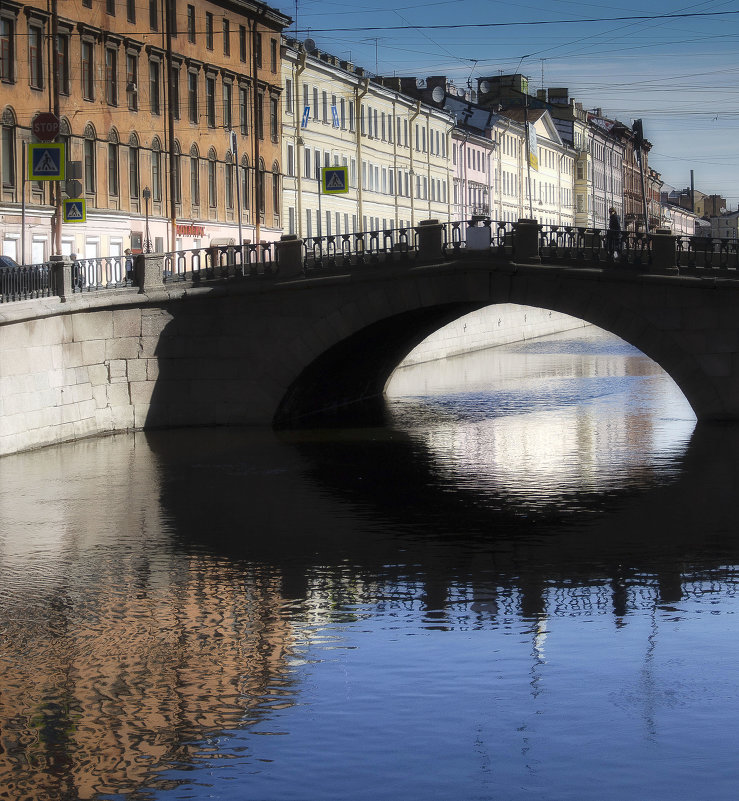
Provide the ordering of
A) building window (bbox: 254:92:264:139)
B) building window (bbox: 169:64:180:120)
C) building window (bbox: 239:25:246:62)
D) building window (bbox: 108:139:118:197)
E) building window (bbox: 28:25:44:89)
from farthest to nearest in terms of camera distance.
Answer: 1. building window (bbox: 254:92:264:139)
2. building window (bbox: 239:25:246:62)
3. building window (bbox: 169:64:180:120)
4. building window (bbox: 108:139:118:197)
5. building window (bbox: 28:25:44:89)

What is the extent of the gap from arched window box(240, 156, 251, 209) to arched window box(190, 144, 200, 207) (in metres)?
4.14

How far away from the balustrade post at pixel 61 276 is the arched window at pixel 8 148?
13.4 metres

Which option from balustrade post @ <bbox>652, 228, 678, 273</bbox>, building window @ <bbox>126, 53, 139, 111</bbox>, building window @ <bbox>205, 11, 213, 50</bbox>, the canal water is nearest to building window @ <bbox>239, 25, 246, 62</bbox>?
building window @ <bbox>205, 11, 213, 50</bbox>

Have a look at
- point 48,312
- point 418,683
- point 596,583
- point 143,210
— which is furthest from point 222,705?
point 143,210

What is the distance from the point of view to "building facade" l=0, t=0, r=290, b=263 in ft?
146

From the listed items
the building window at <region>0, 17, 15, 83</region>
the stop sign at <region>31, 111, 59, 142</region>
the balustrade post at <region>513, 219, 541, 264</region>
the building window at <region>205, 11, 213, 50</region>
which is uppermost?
the building window at <region>205, 11, 213, 50</region>

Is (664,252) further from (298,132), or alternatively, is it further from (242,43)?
(298,132)

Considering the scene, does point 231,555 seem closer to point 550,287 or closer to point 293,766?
point 293,766

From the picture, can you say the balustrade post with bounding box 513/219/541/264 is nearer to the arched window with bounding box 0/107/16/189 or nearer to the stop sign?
the stop sign

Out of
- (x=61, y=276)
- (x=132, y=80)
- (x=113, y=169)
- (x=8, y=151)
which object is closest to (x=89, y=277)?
(x=61, y=276)

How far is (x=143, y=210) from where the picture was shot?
52.6 meters

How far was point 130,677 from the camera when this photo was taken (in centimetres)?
1425

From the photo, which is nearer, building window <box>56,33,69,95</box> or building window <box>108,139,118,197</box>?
building window <box>56,33,69,95</box>

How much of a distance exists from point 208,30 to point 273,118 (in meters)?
6.93
